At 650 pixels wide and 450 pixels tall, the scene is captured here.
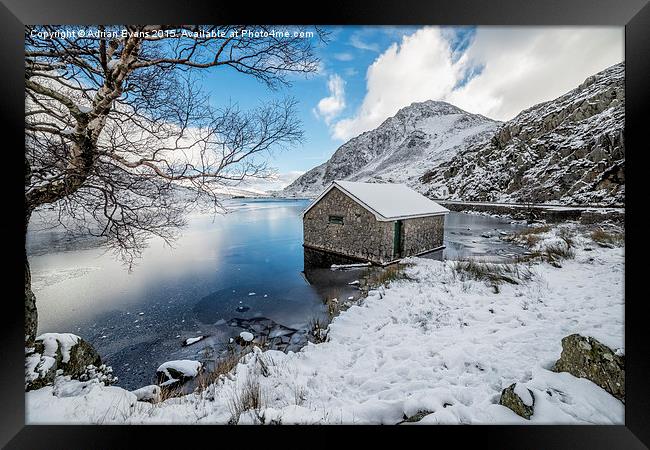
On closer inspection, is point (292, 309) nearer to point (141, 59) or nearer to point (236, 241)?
point (141, 59)

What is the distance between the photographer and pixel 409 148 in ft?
70.8

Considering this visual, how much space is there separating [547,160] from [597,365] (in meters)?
21.7

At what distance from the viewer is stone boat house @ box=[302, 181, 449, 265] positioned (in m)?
9.03

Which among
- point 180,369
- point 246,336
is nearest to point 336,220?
point 246,336

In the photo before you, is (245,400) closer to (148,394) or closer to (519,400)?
(148,394)

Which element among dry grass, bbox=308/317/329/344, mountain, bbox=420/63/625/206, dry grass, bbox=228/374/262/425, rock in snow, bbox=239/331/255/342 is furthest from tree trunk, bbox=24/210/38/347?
mountain, bbox=420/63/625/206

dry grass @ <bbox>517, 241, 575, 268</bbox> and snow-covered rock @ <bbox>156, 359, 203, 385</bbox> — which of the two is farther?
dry grass @ <bbox>517, 241, 575, 268</bbox>

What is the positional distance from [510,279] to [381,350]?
420 cm

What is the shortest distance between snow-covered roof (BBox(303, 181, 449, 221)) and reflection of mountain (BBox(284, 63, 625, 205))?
5.19 feet

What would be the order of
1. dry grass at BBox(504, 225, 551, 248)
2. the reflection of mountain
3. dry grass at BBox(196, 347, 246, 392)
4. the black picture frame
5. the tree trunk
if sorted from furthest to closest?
1. the reflection of mountain
2. dry grass at BBox(504, 225, 551, 248)
3. dry grass at BBox(196, 347, 246, 392)
4. the tree trunk
5. the black picture frame

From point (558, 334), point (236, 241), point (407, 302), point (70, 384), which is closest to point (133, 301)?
point (70, 384)

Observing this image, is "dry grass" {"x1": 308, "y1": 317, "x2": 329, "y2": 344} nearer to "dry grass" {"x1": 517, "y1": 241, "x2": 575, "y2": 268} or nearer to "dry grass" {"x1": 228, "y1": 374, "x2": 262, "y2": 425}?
"dry grass" {"x1": 228, "y1": 374, "x2": 262, "y2": 425}

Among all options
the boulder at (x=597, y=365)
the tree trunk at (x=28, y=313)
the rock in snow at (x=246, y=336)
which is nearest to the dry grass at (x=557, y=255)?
the boulder at (x=597, y=365)
